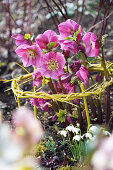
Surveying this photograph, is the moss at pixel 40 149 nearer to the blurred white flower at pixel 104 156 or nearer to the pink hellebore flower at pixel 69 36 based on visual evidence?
the pink hellebore flower at pixel 69 36

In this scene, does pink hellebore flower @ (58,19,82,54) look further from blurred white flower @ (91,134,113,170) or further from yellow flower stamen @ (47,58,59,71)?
blurred white flower @ (91,134,113,170)

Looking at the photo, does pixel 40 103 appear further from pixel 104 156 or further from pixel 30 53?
pixel 104 156

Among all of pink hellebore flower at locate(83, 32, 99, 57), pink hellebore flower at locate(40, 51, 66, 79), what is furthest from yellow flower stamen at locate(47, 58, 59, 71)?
pink hellebore flower at locate(83, 32, 99, 57)

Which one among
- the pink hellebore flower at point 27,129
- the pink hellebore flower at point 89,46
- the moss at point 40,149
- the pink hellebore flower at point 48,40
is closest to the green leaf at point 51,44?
the pink hellebore flower at point 48,40

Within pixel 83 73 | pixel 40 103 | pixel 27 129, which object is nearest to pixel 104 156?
pixel 27 129

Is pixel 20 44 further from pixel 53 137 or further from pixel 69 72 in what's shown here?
pixel 53 137
